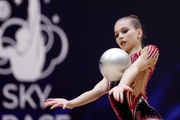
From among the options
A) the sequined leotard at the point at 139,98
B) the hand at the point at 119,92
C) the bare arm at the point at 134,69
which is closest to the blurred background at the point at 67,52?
the sequined leotard at the point at 139,98

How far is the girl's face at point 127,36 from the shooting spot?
228 cm

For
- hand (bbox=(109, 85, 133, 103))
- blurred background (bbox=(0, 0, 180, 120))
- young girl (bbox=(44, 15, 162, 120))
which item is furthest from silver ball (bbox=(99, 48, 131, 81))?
blurred background (bbox=(0, 0, 180, 120))

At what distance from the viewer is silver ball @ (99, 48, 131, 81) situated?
208cm

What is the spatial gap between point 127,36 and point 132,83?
253 millimetres

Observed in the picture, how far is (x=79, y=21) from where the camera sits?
3.81m

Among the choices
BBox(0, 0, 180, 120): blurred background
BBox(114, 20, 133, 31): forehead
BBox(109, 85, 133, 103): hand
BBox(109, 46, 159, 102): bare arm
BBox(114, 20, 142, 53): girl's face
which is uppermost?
BBox(0, 0, 180, 120): blurred background

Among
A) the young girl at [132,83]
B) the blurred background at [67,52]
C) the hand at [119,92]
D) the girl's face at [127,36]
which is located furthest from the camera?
the blurred background at [67,52]

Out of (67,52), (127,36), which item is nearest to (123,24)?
(127,36)

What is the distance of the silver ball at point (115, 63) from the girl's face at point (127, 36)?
165mm

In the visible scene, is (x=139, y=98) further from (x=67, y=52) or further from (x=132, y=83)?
(x=67, y=52)

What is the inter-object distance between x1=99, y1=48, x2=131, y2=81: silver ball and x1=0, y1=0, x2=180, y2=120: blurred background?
162 centimetres

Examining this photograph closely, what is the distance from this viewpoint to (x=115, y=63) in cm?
208

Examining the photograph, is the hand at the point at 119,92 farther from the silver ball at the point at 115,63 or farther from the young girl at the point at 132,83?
the silver ball at the point at 115,63

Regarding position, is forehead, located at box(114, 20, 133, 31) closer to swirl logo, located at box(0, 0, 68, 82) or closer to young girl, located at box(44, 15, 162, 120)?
young girl, located at box(44, 15, 162, 120)
